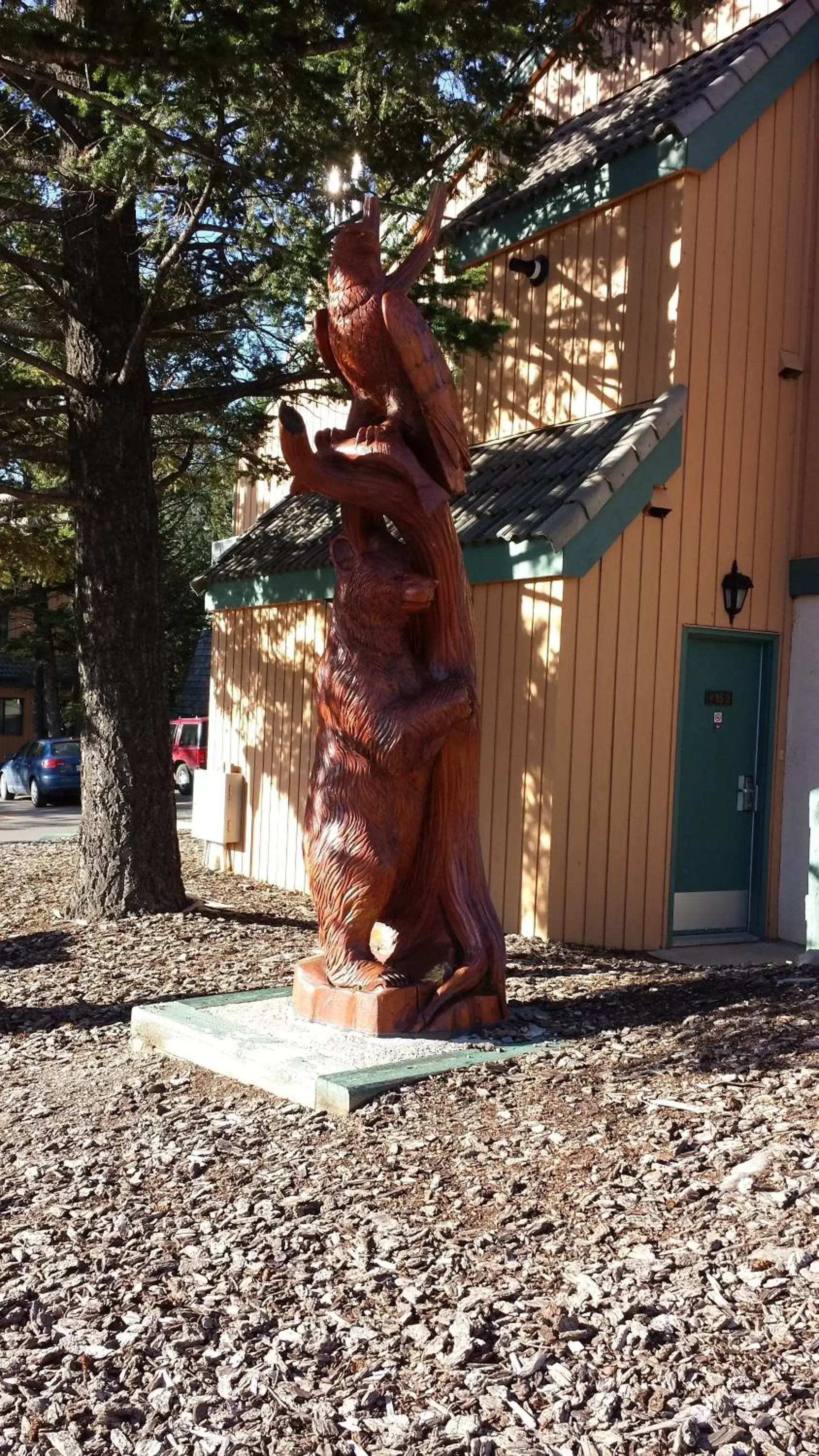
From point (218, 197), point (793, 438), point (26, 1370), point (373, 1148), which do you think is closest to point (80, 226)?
point (218, 197)

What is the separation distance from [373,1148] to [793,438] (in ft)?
23.3

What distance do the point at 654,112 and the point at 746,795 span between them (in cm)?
515

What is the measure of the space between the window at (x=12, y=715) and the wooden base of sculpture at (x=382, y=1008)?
3493cm

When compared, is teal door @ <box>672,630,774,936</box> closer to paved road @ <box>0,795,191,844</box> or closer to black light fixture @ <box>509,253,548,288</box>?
black light fixture @ <box>509,253,548,288</box>

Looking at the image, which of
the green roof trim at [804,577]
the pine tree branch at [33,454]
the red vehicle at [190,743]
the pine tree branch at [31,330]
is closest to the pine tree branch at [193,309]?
the pine tree branch at [31,330]

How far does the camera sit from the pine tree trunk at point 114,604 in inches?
376

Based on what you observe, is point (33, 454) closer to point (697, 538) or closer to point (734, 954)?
point (697, 538)

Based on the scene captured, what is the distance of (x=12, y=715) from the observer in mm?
39562

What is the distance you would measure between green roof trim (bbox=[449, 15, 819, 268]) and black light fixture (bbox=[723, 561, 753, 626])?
2.82 meters

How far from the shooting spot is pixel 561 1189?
14.0 feet

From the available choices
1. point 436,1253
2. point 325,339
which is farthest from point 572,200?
point 436,1253

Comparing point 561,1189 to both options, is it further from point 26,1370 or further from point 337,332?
point 337,332

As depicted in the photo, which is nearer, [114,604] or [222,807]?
[114,604]

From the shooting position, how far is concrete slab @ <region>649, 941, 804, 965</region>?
865cm
